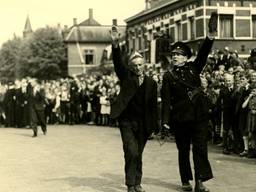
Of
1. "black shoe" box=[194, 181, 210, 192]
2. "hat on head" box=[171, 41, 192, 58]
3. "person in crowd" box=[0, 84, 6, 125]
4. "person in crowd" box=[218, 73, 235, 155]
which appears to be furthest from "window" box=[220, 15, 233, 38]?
"black shoe" box=[194, 181, 210, 192]

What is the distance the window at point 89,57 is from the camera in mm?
81000

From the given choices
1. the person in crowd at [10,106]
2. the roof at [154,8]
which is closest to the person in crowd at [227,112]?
the person in crowd at [10,106]

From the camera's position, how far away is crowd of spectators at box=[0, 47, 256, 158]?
14180 mm

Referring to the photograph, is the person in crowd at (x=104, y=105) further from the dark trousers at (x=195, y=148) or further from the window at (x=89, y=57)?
the window at (x=89, y=57)

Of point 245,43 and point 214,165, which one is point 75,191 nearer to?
point 214,165

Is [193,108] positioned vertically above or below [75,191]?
above

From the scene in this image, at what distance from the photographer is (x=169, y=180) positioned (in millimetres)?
10141

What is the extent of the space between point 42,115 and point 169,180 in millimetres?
11583

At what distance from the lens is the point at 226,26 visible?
37.5 m

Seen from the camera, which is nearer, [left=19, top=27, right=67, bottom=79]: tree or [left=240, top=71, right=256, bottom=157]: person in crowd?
[left=240, top=71, right=256, bottom=157]: person in crowd

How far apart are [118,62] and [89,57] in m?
72.9

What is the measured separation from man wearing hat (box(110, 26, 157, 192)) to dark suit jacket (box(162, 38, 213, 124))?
235 mm

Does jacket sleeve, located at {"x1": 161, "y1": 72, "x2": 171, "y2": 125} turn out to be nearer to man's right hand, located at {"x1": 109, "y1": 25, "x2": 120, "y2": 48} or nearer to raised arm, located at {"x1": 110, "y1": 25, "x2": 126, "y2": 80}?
raised arm, located at {"x1": 110, "y1": 25, "x2": 126, "y2": 80}

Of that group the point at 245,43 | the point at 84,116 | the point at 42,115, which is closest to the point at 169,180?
the point at 42,115
